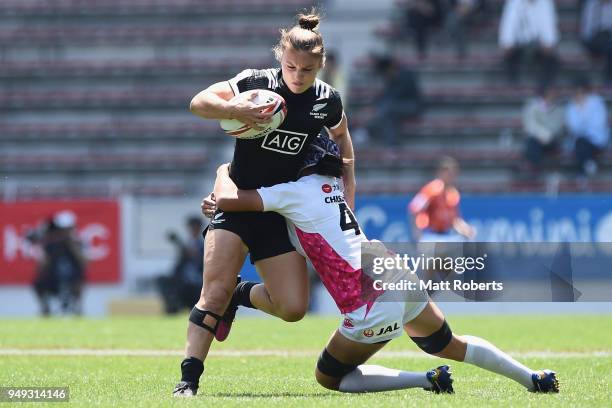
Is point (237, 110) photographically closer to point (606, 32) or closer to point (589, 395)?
point (589, 395)

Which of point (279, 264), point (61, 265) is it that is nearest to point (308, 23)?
point (279, 264)

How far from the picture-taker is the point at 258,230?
762 centimetres

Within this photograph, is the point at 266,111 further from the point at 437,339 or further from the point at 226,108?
the point at 437,339

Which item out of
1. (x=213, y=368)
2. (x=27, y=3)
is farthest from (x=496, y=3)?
(x=213, y=368)

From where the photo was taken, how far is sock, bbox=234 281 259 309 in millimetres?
8078

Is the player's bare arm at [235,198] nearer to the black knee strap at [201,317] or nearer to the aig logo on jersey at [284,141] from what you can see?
the aig logo on jersey at [284,141]

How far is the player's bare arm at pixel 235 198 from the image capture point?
745cm

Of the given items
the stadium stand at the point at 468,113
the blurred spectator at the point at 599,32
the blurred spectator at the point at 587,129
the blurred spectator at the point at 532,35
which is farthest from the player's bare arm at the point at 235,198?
the blurred spectator at the point at 599,32

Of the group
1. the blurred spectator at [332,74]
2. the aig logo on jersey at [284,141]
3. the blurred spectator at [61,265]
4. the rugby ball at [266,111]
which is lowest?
the blurred spectator at [61,265]

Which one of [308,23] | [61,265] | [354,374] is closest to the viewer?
[308,23]

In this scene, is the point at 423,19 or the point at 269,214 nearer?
the point at 269,214

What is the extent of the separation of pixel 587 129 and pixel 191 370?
572 inches

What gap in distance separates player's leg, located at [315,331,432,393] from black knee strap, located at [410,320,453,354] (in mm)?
241

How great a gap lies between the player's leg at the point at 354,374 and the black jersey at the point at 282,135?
1.08 meters
